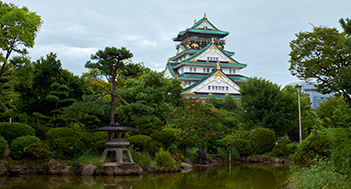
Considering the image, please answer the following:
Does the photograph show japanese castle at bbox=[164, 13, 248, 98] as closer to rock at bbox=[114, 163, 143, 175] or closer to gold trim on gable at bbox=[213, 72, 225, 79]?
gold trim on gable at bbox=[213, 72, 225, 79]

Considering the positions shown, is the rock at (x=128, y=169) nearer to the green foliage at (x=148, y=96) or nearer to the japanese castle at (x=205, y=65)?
the green foliage at (x=148, y=96)

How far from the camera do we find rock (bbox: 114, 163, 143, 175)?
44.2 ft

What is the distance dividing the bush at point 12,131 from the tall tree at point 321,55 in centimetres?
1325

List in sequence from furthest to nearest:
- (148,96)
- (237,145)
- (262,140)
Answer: (262,140) < (237,145) < (148,96)

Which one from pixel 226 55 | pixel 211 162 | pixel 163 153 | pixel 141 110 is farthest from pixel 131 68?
pixel 226 55

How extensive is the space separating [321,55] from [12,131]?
14412mm

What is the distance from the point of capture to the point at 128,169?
1366cm

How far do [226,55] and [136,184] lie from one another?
3698 centimetres

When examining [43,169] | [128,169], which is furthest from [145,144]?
[43,169]

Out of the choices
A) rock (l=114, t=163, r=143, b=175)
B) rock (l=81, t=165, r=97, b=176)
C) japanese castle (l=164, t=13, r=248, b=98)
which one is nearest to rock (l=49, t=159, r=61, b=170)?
rock (l=81, t=165, r=97, b=176)

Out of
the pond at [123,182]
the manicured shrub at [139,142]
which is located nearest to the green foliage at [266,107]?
the manicured shrub at [139,142]

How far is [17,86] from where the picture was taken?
1680cm

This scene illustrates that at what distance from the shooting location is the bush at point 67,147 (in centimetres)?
1379

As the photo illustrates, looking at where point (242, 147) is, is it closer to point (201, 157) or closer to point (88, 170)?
point (201, 157)
